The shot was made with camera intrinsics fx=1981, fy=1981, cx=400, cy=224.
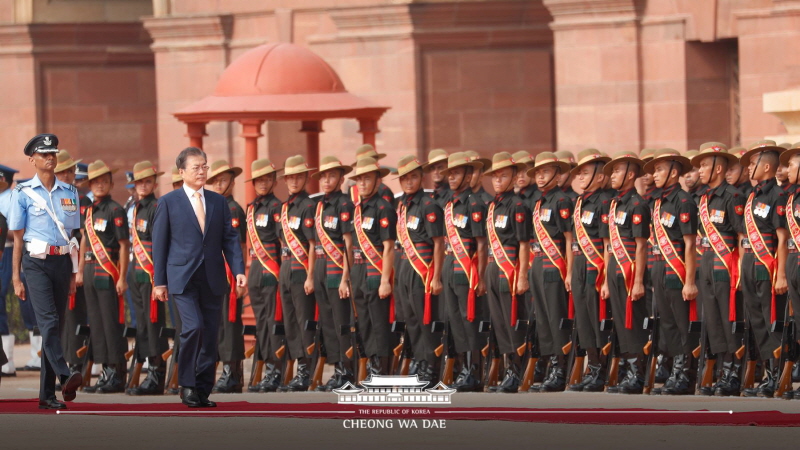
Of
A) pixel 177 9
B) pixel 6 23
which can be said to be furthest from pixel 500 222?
pixel 6 23

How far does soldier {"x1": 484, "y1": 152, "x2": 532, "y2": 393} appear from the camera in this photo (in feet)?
48.8

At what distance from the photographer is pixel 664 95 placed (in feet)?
67.7

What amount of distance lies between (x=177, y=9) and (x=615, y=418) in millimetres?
14399

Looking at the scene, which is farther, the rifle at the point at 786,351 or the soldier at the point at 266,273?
the soldier at the point at 266,273

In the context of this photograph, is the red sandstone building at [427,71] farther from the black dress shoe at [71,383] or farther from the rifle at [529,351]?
the black dress shoe at [71,383]

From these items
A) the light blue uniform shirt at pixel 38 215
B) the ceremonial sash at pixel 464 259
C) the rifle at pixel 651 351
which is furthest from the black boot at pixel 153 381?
the rifle at pixel 651 351

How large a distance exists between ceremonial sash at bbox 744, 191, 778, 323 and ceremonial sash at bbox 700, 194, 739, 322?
235 mm

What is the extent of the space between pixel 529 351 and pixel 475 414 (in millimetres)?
3436

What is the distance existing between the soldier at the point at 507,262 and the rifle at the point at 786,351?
2.11 metres

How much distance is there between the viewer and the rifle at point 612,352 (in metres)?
14.4

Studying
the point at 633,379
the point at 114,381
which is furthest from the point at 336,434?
the point at 114,381

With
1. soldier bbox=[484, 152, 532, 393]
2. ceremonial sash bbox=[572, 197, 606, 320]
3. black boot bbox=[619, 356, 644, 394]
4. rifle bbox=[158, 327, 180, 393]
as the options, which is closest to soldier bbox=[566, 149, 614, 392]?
ceremonial sash bbox=[572, 197, 606, 320]

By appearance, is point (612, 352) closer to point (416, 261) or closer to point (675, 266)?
point (675, 266)

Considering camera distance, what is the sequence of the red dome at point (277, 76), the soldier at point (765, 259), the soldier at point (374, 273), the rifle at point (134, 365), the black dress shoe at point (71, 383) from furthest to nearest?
the red dome at point (277, 76) < the rifle at point (134, 365) < the soldier at point (374, 273) < the soldier at point (765, 259) < the black dress shoe at point (71, 383)
